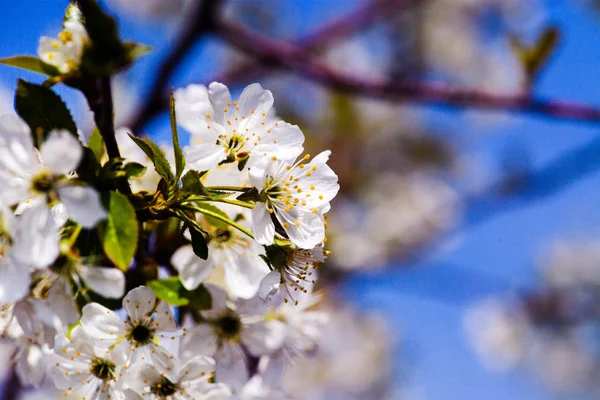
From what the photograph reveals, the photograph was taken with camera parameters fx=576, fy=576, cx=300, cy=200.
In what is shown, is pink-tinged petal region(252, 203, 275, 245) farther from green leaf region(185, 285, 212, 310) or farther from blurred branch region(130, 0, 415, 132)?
blurred branch region(130, 0, 415, 132)

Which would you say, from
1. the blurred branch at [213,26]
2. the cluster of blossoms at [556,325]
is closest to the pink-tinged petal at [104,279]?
the blurred branch at [213,26]

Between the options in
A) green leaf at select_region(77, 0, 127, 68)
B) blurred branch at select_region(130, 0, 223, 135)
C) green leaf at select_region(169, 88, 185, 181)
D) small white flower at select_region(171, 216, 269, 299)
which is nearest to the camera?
green leaf at select_region(77, 0, 127, 68)

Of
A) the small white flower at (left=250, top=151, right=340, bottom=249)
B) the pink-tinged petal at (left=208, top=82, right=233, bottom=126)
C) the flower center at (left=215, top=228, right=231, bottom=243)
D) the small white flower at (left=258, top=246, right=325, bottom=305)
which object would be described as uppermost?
the pink-tinged petal at (left=208, top=82, right=233, bottom=126)

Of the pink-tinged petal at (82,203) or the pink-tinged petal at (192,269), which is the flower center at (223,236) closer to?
the pink-tinged petal at (192,269)

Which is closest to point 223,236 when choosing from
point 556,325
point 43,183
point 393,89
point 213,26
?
point 43,183

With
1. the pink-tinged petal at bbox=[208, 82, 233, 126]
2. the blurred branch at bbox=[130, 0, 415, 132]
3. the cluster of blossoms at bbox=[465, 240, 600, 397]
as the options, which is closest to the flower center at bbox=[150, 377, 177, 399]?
the pink-tinged petal at bbox=[208, 82, 233, 126]

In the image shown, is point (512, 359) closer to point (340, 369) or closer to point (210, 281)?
point (340, 369)
